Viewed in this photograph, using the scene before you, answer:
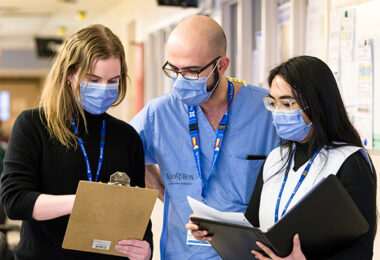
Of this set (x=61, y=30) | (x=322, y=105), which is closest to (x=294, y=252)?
(x=322, y=105)

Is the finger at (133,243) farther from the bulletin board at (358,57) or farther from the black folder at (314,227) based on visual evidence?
the bulletin board at (358,57)

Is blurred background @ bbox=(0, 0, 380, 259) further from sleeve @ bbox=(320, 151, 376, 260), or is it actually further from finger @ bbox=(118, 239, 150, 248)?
sleeve @ bbox=(320, 151, 376, 260)

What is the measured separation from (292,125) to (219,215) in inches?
13.8

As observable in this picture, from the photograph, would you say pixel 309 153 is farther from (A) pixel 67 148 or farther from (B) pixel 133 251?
(A) pixel 67 148

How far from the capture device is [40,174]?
1578 millimetres

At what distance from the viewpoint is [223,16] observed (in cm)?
493

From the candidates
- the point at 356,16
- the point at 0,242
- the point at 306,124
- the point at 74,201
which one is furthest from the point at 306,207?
the point at 356,16

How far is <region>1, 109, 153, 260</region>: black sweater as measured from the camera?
1519 millimetres

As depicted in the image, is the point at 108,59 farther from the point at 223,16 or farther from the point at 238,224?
the point at 223,16

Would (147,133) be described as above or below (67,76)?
below

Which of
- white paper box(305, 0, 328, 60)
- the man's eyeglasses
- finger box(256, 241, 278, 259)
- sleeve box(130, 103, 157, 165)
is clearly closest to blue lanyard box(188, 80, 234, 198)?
sleeve box(130, 103, 157, 165)

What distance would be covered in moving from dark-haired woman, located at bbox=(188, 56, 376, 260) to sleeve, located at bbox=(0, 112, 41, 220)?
0.45 meters

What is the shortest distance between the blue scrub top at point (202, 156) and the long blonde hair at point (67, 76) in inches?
14.1

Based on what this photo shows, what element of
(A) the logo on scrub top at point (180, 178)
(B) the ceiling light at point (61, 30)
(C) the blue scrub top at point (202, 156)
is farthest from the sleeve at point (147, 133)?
(B) the ceiling light at point (61, 30)
